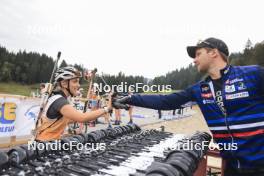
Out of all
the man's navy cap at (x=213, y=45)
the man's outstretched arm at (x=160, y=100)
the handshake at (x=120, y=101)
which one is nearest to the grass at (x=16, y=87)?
the handshake at (x=120, y=101)

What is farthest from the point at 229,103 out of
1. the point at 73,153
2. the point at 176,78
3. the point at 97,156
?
the point at 176,78

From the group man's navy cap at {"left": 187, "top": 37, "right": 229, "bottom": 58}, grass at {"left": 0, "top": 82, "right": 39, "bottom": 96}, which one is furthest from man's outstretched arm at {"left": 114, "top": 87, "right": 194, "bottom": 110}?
grass at {"left": 0, "top": 82, "right": 39, "bottom": 96}

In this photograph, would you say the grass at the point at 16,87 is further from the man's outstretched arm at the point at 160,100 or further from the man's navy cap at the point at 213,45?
the man's navy cap at the point at 213,45

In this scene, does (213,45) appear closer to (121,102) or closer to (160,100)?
(160,100)

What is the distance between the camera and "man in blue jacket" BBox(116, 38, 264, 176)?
2.88m

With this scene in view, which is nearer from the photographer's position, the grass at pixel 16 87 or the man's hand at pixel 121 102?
the man's hand at pixel 121 102

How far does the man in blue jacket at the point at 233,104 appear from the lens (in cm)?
288

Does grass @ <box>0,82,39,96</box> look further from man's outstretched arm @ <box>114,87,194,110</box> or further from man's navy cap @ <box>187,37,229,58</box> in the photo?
man's navy cap @ <box>187,37,229,58</box>

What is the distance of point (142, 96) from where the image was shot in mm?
4059

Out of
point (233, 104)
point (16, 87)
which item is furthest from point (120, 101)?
point (16, 87)

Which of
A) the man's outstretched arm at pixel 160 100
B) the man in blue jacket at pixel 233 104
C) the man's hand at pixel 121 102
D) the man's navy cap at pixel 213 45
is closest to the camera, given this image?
the man in blue jacket at pixel 233 104

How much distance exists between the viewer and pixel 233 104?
301 centimetres

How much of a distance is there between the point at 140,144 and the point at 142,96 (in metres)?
0.82

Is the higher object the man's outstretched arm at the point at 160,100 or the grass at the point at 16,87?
the grass at the point at 16,87
